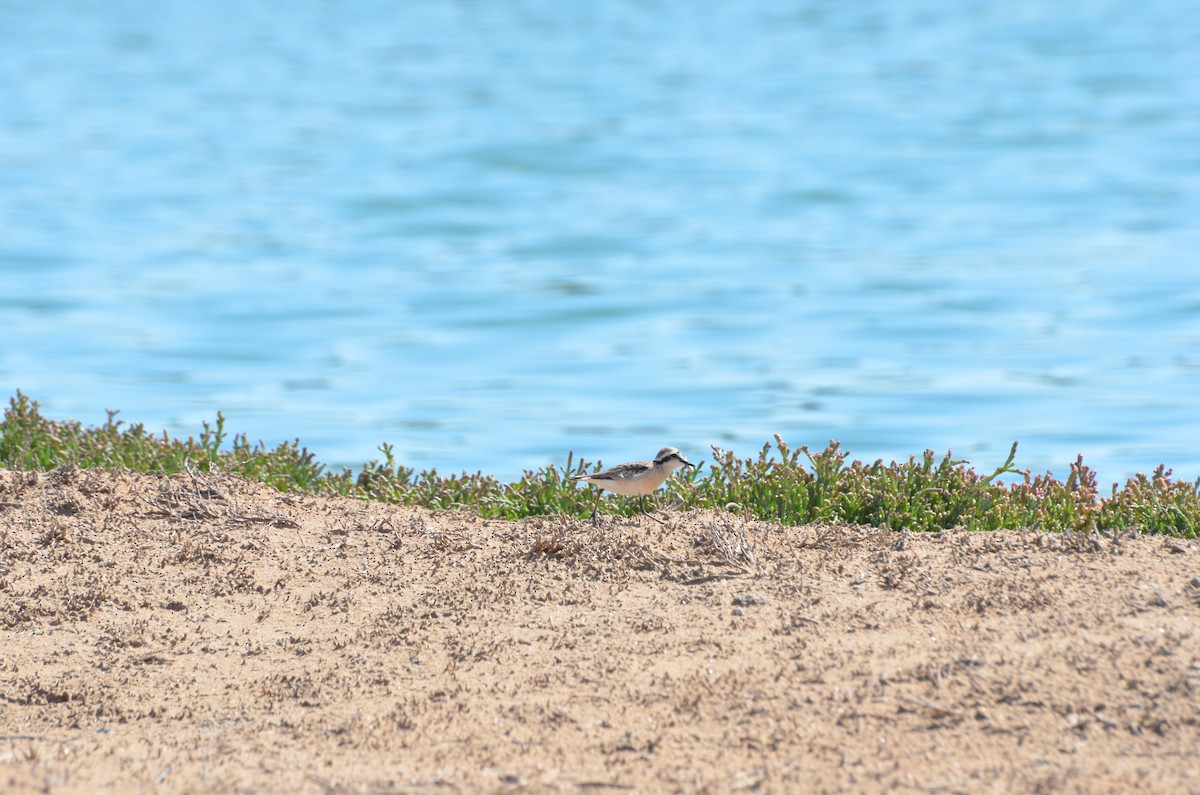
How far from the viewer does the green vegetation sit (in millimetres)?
8555

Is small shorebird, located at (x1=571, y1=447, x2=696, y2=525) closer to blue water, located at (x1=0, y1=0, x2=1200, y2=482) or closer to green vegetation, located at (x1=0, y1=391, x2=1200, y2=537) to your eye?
green vegetation, located at (x1=0, y1=391, x2=1200, y2=537)

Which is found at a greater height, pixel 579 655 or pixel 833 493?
pixel 833 493

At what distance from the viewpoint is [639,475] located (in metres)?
8.45

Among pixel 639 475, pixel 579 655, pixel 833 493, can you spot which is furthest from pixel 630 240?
pixel 579 655

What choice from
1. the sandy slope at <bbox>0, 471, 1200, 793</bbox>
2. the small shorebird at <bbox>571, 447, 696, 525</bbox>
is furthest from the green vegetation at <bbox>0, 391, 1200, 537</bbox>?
the sandy slope at <bbox>0, 471, 1200, 793</bbox>

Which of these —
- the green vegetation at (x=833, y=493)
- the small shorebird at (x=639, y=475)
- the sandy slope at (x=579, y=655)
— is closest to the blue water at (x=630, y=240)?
the green vegetation at (x=833, y=493)

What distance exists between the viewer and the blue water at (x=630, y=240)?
53.0ft

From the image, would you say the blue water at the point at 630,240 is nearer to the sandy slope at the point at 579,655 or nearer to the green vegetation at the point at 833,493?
the green vegetation at the point at 833,493

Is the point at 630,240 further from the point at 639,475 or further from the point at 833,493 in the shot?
the point at 639,475

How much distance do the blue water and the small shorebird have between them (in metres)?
5.07

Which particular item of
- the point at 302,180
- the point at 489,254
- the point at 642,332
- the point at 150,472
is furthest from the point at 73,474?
the point at 302,180

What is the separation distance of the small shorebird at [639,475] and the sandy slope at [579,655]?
0.25 m

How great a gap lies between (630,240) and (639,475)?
61.2 ft

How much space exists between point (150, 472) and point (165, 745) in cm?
414
